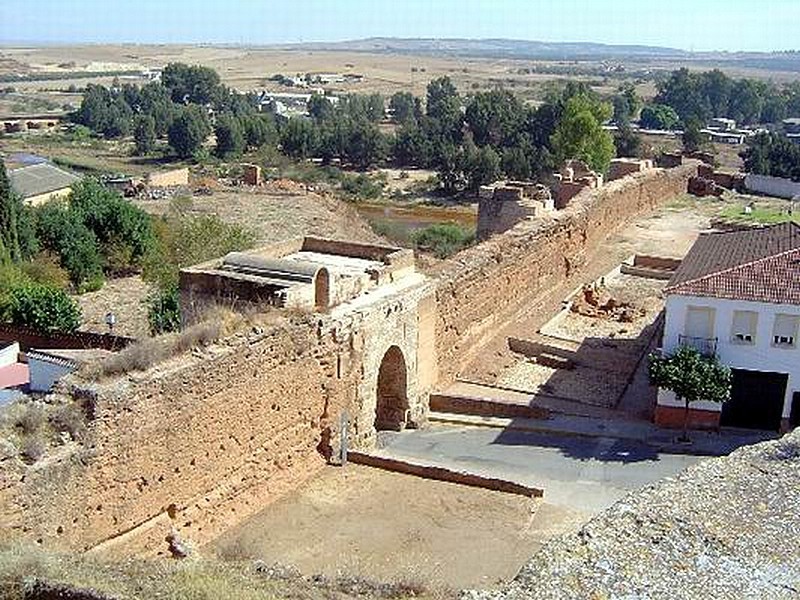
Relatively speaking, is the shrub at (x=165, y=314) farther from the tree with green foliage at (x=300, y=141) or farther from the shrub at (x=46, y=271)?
the tree with green foliage at (x=300, y=141)

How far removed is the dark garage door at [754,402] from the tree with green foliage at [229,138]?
56160 millimetres

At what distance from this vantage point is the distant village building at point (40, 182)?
140 feet

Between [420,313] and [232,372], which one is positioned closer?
[232,372]

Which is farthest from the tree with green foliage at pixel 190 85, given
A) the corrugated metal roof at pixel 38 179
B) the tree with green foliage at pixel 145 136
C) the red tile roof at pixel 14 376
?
the red tile roof at pixel 14 376

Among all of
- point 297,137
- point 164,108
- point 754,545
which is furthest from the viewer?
point 164,108

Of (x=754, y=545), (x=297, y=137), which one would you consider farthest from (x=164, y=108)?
(x=754, y=545)

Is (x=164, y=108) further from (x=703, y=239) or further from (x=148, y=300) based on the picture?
(x=703, y=239)

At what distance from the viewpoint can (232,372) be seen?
44.0 ft

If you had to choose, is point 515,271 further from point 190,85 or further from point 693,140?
point 190,85

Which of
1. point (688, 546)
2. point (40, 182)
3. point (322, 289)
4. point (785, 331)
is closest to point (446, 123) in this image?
point (40, 182)

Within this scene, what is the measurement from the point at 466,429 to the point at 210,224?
15175 mm

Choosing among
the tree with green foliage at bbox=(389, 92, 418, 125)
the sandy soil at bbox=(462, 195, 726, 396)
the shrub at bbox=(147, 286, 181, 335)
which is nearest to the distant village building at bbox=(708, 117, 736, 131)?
the tree with green foliage at bbox=(389, 92, 418, 125)

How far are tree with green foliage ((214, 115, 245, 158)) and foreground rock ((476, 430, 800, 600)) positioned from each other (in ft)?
205

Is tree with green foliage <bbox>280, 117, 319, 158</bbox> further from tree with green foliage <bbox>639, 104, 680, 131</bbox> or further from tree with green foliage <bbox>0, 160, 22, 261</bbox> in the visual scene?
tree with green foliage <bbox>0, 160, 22, 261</bbox>
